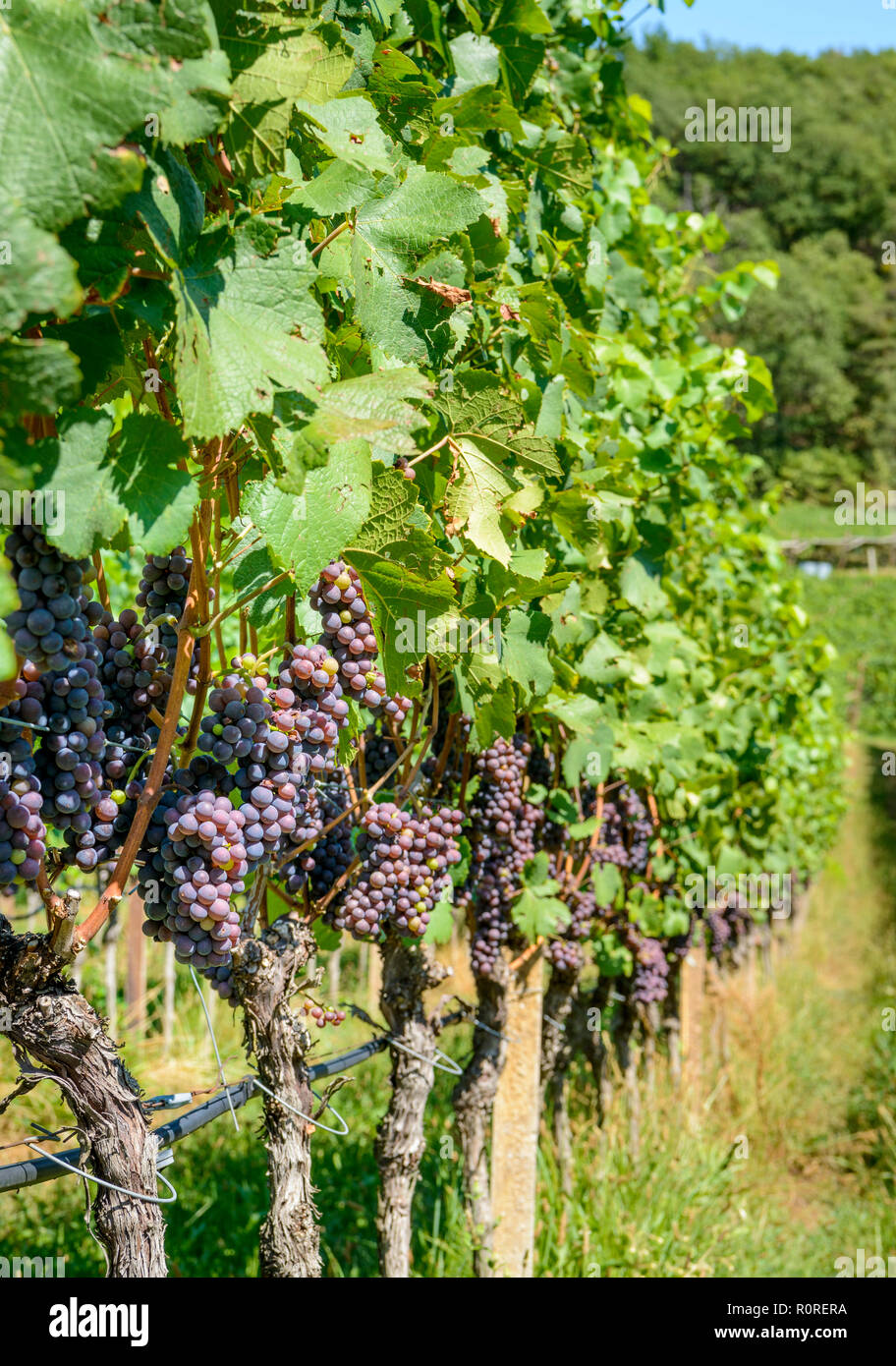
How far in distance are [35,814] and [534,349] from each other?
1.42 metres

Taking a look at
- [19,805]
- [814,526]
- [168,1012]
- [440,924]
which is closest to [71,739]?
[19,805]

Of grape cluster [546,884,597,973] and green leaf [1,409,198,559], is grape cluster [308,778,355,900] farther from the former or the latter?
grape cluster [546,884,597,973]

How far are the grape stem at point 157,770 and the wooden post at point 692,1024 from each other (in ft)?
13.4

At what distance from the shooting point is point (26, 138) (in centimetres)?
80

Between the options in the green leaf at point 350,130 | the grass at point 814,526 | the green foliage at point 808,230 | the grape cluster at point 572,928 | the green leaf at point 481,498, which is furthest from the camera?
the green foliage at point 808,230

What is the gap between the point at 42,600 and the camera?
3.49ft

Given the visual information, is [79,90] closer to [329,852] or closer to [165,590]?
[165,590]

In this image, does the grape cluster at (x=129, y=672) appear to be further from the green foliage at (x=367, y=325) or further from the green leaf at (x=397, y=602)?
the green leaf at (x=397, y=602)

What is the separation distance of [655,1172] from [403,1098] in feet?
6.67

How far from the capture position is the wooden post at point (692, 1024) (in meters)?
5.01

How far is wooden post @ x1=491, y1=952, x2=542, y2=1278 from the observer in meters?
3.09

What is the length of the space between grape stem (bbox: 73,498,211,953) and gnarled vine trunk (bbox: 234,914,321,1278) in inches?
23.9

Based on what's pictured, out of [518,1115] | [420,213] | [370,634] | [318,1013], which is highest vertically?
[420,213]

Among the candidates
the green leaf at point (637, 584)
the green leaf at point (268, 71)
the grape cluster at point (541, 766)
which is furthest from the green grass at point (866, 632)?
the green leaf at point (268, 71)
